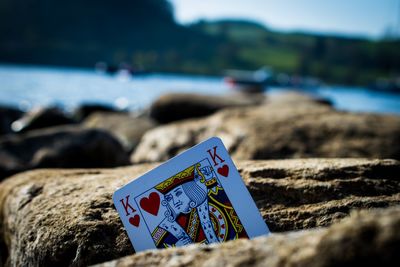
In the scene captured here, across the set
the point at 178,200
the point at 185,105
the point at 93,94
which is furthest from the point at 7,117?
the point at 93,94

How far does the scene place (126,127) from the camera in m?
9.61

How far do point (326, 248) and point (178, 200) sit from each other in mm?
1296

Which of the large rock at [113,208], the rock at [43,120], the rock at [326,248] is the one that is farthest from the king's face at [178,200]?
the rock at [43,120]

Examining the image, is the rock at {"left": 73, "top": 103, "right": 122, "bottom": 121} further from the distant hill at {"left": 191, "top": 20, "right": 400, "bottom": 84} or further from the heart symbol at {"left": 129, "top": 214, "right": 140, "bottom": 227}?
the distant hill at {"left": 191, "top": 20, "right": 400, "bottom": 84}

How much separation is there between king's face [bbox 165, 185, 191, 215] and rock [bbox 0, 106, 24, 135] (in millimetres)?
9867

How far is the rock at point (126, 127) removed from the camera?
8.99 m

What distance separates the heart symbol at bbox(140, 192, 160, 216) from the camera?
248 centimetres

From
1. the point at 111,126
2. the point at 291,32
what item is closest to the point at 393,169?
the point at 111,126

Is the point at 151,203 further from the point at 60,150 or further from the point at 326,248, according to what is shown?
the point at 60,150

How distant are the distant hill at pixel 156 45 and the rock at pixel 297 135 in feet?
342

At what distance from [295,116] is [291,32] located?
16306 centimetres

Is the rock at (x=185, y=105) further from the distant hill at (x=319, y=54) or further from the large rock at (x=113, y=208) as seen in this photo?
the distant hill at (x=319, y=54)

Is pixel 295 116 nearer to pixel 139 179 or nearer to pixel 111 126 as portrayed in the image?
pixel 139 179

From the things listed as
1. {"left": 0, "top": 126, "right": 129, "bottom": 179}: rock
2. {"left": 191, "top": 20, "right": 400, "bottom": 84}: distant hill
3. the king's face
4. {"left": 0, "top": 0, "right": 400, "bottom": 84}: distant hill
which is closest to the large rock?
the king's face
